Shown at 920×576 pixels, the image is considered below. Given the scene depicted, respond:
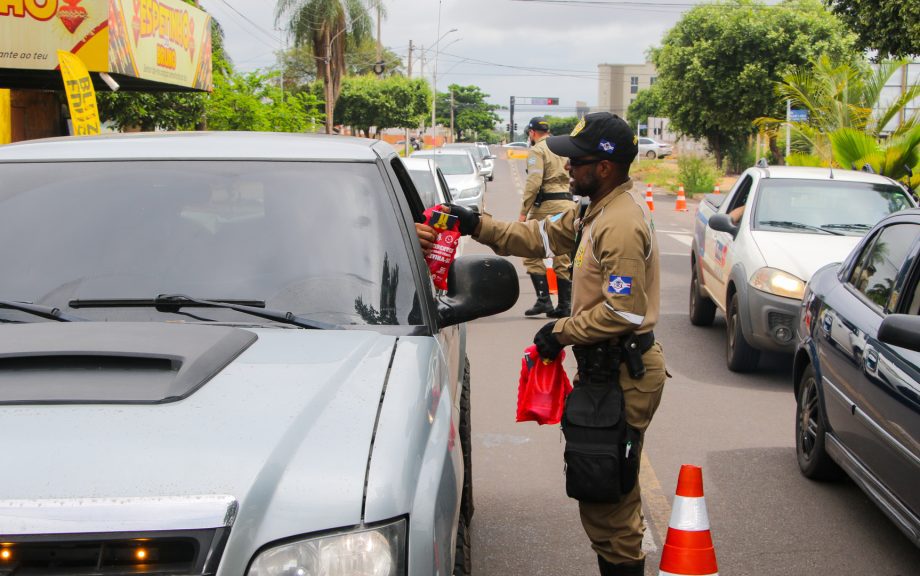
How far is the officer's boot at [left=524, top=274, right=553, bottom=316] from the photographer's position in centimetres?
1136

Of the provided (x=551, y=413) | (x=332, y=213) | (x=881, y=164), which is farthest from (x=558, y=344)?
(x=881, y=164)

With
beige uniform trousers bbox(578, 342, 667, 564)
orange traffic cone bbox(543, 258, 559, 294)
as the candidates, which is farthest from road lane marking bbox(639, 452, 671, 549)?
orange traffic cone bbox(543, 258, 559, 294)

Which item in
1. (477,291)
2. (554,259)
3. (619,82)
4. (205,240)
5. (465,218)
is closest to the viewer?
(205,240)

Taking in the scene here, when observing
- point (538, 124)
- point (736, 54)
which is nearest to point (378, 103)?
point (736, 54)

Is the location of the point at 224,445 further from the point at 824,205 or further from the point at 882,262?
the point at 824,205

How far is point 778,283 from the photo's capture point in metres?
8.23

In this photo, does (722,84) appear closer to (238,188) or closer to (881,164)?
(881,164)

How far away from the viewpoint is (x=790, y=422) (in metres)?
7.31

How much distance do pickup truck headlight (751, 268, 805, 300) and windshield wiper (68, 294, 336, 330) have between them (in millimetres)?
5669

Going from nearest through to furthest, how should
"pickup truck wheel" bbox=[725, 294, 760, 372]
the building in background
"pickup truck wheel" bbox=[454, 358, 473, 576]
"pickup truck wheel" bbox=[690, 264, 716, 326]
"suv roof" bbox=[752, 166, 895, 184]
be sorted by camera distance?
"pickup truck wheel" bbox=[454, 358, 473, 576], "pickup truck wheel" bbox=[725, 294, 760, 372], "suv roof" bbox=[752, 166, 895, 184], "pickup truck wheel" bbox=[690, 264, 716, 326], the building in background

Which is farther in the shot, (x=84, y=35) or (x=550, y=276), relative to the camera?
(x=84, y=35)

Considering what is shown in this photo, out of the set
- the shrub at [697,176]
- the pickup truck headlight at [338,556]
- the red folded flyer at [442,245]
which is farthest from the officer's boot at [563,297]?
the shrub at [697,176]

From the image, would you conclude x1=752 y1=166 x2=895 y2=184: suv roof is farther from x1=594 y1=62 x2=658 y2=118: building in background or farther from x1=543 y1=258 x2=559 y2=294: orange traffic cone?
x1=594 y1=62 x2=658 y2=118: building in background

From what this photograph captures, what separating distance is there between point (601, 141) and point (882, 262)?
230 cm
